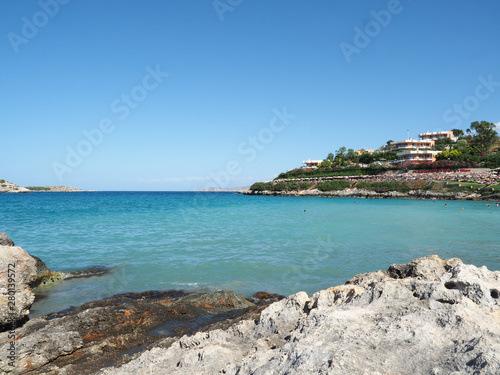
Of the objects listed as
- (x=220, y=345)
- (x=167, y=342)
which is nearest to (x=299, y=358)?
(x=220, y=345)

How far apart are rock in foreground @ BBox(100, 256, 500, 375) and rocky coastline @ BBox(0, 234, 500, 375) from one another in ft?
0.04

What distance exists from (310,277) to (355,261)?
3.37 metres

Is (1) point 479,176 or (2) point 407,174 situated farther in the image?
(2) point 407,174

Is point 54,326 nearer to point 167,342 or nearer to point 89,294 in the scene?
point 167,342

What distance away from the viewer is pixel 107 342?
20.2ft

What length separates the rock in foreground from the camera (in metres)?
3.08

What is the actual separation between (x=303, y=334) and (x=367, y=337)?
0.78 m

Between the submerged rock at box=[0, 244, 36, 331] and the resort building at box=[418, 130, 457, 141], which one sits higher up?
the resort building at box=[418, 130, 457, 141]

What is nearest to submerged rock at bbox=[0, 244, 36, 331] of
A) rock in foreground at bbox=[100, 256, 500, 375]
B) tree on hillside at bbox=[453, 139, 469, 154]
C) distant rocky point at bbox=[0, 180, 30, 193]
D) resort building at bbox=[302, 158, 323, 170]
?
rock in foreground at bbox=[100, 256, 500, 375]

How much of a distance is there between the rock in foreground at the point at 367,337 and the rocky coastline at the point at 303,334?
0.01m

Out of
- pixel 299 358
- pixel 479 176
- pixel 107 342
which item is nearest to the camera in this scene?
pixel 299 358

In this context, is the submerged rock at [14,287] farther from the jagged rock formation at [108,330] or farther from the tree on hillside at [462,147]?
the tree on hillside at [462,147]

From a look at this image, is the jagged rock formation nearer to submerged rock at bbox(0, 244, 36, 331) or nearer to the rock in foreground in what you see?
submerged rock at bbox(0, 244, 36, 331)

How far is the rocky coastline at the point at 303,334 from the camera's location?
3189 millimetres
